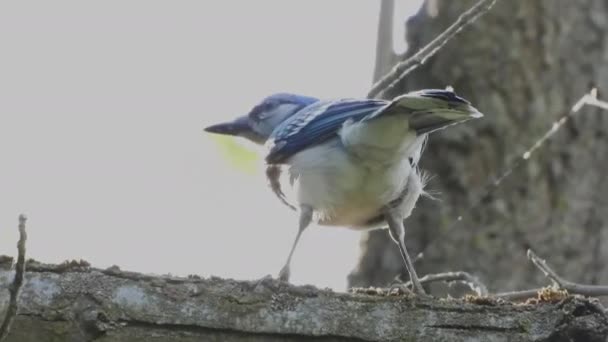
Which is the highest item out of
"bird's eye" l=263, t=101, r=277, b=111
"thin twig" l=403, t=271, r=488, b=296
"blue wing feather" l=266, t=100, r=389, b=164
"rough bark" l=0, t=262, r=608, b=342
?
"bird's eye" l=263, t=101, r=277, b=111

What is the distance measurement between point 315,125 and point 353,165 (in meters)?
0.30

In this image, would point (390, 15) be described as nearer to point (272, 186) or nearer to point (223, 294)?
point (272, 186)

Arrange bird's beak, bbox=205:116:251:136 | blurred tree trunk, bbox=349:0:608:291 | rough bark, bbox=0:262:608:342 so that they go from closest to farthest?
rough bark, bbox=0:262:608:342 < bird's beak, bbox=205:116:251:136 < blurred tree trunk, bbox=349:0:608:291

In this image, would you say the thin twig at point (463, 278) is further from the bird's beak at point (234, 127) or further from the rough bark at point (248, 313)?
the bird's beak at point (234, 127)

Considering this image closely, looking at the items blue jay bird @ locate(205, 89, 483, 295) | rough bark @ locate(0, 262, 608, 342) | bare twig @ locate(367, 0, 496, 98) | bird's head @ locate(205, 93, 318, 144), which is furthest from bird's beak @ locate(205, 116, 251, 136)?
rough bark @ locate(0, 262, 608, 342)

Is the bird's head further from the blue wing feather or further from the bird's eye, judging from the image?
the blue wing feather

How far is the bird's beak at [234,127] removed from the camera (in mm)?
6129

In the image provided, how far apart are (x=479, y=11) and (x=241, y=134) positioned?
1913mm

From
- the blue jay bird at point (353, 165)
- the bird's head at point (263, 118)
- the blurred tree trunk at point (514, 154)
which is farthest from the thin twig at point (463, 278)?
the blurred tree trunk at point (514, 154)

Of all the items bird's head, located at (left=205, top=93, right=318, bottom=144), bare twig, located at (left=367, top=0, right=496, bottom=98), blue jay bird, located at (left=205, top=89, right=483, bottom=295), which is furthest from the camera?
bird's head, located at (left=205, top=93, right=318, bottom=144)

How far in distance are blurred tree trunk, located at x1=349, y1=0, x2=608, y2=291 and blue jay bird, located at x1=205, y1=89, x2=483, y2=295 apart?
1760 mm

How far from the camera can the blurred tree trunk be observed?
6.84 metres

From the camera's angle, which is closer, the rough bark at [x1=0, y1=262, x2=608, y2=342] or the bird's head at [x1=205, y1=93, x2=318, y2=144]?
the rough bark at [x1=0, y1=262, x2=608, y2=342]

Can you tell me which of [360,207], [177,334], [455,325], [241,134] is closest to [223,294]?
[177,334]
